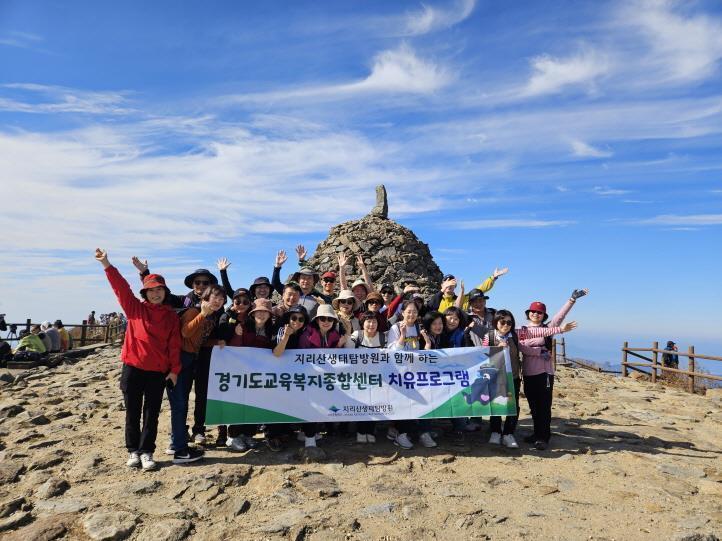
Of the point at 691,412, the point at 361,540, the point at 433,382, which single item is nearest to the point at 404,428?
the point at 433,382

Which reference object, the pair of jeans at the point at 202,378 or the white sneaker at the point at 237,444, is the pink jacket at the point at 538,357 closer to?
the white sneaker at the point at 237,444

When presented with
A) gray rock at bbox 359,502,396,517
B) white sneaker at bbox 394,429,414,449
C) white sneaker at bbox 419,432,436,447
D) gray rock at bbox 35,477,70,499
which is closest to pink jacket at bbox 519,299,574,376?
white sneaker at bbox 419,432,436,447

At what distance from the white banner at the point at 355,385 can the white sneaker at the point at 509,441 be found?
1.25 feet

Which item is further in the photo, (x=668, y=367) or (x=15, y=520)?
(x=668, y=367)

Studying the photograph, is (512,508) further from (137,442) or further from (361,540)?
(137,442)

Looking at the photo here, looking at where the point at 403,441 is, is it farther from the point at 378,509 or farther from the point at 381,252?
the point at 381,252

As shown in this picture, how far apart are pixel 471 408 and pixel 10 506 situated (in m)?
5.75

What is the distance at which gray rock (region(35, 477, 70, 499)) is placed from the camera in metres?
5.33

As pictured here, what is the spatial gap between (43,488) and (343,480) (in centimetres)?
342

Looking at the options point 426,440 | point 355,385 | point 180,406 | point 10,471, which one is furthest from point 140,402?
point 426,440

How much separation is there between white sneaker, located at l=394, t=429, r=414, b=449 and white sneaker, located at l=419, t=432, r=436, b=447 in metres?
0.17

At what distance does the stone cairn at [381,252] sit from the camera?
2200 centimetres

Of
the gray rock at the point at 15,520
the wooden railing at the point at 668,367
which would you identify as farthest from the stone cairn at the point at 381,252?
the gray rock at the point at 15,520

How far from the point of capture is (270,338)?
7180mm
